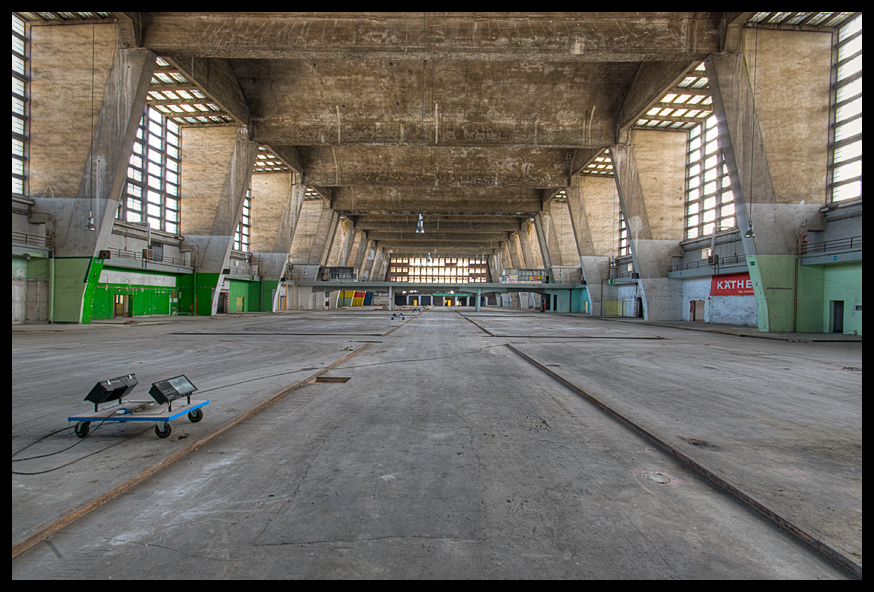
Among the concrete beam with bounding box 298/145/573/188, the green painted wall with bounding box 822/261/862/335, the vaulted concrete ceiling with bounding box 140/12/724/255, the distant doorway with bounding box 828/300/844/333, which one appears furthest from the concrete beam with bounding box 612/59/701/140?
the distant doorway with bounding box 828/300/844/333

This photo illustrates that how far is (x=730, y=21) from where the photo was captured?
22.5 meters

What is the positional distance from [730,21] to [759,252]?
12.0m

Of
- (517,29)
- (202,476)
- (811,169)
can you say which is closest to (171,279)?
(517,29)

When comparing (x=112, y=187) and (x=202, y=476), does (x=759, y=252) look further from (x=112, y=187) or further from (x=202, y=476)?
(x=112, y=187)

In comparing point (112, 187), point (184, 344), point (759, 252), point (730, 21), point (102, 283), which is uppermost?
point (730, 21)

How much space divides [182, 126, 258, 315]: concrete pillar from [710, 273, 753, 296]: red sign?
3788 centimetres

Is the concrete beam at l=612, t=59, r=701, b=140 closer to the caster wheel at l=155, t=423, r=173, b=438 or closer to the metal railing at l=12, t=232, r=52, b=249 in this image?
the caster wheel at l=155, t=423, r=173, b=438

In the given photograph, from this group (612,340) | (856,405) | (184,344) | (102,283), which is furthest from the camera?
(102,283)

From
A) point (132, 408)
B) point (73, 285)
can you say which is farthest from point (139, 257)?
point (132, 408)

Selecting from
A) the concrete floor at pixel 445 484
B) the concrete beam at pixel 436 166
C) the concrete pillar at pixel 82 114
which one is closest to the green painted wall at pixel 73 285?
the concrete pillar at pixel 82 114

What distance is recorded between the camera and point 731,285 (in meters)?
32.5

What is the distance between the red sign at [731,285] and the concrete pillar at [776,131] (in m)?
7.47

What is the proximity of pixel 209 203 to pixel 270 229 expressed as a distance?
448 inches

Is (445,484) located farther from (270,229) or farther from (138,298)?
(270,229)
